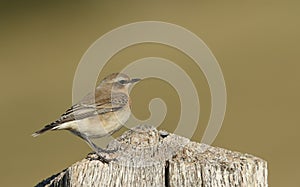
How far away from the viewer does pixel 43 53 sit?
21.6 m

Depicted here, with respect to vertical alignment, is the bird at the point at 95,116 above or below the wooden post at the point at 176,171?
above

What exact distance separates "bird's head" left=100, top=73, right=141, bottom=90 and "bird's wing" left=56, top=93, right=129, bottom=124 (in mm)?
125

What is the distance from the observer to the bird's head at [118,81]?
7708 mm

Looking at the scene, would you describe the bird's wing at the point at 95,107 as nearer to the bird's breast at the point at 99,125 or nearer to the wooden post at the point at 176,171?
the bird's breast at the point at 99,125

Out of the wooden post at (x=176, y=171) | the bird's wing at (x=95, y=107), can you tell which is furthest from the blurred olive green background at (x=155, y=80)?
the wooden post at (x=176, y=171)

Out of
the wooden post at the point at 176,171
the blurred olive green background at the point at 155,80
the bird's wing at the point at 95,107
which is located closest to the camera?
the wooden post at the point at 176,171

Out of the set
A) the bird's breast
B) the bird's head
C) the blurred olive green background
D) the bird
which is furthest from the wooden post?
the blurred olive green background

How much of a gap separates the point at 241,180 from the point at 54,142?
11.7m

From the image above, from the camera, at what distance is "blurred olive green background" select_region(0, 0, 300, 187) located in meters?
14.6

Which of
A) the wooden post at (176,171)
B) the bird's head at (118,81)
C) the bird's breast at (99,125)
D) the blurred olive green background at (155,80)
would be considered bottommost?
the wooden post at (176,171)

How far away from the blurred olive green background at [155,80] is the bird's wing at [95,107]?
4.35 metres

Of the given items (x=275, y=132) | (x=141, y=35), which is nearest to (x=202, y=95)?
(x=275, y=132)

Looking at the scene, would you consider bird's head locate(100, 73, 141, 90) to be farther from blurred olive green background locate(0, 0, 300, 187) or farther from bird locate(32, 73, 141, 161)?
blurred olive green background locate(0, 0, 300, 187)

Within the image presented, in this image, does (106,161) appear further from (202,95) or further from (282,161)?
(202,95)
